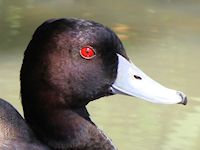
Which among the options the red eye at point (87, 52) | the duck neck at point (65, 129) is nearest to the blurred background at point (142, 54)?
the duck neck at point (65, 129)

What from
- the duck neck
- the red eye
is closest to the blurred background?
the duck neck

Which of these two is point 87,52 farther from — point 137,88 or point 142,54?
point 142,54

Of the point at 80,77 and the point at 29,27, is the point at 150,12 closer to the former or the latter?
the point at 29,27

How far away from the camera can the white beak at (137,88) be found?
3305 millimetres

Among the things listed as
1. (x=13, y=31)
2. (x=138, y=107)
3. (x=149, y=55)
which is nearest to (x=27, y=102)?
(x=138, y=107)

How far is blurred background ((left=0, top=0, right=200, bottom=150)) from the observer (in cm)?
492

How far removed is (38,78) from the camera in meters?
3.18

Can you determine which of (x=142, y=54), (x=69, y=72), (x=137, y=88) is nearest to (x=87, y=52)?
(x=69, y=72)

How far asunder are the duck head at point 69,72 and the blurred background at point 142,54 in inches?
56.0

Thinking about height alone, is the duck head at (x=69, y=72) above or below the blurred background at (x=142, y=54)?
above

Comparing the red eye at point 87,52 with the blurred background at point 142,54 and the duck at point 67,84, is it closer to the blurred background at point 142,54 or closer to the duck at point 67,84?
the duck at point 67,84

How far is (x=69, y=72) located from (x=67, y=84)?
0.17 ft

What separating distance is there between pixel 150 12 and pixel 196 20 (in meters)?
0.57

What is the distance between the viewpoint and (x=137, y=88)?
10.9ft
